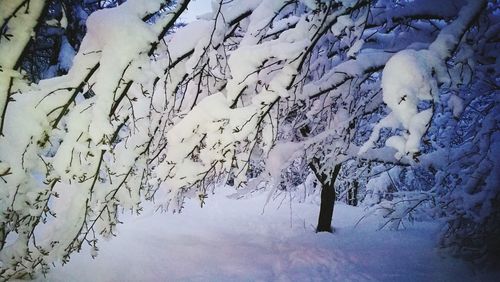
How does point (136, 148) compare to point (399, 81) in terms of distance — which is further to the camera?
point (136, 148)

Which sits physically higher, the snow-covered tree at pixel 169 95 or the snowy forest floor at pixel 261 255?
the snow-covered tree at pixel 169 95

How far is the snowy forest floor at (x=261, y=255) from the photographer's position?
6391 mm

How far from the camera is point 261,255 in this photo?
785cm

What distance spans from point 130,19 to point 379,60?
267 centimetres

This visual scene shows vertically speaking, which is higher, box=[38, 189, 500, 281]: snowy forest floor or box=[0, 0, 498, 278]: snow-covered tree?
box=[0, 0, 498, 278]: snow-covered tree

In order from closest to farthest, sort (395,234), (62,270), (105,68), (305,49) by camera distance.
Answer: (105,68) → (305,49) → (62,270) → (395,234)

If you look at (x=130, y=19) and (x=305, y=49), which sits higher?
(x=305, y=49)

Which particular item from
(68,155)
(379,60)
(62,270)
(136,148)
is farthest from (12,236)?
(379,60)

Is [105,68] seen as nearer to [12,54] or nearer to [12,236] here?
[12,54]

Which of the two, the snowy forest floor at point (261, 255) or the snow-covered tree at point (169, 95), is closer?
the snow-covered tree at point (169, 95)

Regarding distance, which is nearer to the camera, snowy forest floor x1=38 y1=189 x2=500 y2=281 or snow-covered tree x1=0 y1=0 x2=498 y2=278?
snow-covered tree x1=0 y1=0 x2=498 y2=278

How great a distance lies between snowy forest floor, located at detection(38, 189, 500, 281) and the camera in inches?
252

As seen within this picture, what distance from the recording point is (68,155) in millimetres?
2020

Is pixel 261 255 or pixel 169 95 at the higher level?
pixel 169 95
